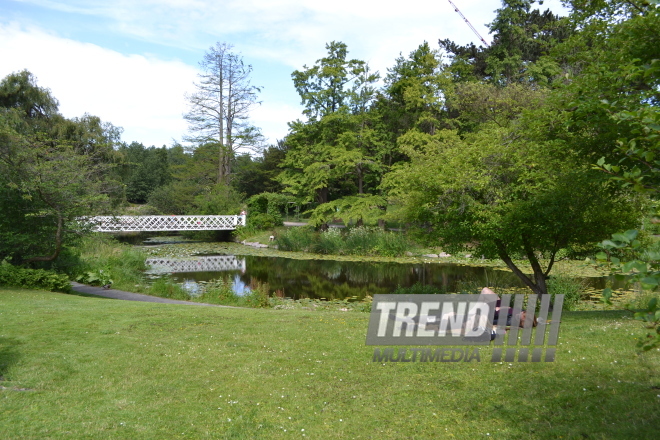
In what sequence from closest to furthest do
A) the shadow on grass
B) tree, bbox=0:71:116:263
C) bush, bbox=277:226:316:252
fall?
the shadow on grass
tree, bbox=0:71:116:263
bush, bbox=277:226:316:252

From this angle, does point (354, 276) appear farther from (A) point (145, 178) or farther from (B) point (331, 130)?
(A) point (145, 178)

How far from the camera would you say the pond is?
15.4m

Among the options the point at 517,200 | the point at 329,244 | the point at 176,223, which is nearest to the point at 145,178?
the point at 176,223

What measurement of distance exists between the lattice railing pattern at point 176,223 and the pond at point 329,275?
23.6 ft

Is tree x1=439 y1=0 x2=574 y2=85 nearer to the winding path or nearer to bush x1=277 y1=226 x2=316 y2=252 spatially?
bush x1=277 y1=226 x2=316 y2=252

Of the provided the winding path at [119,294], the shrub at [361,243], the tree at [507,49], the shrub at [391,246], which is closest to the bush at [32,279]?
the winding path at [119,294]

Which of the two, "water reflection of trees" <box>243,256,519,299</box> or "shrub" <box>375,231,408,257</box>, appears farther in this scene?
"shrub" <box>375,231,408,257</box>

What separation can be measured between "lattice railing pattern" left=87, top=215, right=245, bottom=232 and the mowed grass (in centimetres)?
2272

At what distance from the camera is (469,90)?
23.6 meters

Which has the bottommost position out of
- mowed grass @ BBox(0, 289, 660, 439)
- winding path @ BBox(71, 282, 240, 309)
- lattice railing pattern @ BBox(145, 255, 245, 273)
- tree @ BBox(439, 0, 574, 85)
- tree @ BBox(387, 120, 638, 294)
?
lattice railing pattern @ BBox(145, 255, 245, 273)

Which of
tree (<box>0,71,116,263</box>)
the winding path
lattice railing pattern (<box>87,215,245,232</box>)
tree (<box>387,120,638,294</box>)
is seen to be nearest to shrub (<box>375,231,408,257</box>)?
tree (<box>387,120,638,294</box>)

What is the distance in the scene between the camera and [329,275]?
1891 centimetres

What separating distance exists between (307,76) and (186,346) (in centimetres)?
2593

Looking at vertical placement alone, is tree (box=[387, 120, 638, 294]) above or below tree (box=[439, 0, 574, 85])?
below
